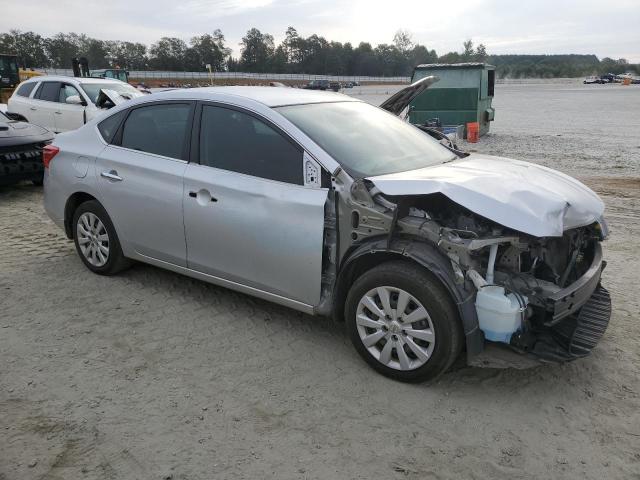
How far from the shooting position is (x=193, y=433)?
2.92m

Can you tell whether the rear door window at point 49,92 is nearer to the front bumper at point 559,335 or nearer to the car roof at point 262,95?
the car roof at point 262,95

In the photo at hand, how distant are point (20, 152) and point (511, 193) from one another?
25.2 ft

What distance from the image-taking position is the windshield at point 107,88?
1198cm

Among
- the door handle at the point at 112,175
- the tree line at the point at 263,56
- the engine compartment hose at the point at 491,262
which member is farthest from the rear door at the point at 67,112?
the tree line at the point at 263,56

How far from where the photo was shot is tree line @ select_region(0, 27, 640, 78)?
103062 mm

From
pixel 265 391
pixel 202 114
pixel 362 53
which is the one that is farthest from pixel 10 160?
pixel 362 53

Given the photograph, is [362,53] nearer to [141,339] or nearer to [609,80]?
[609,80]

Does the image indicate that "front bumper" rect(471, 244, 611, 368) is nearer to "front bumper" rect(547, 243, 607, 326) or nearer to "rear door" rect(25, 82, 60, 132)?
"front bumper" rect(547, 243, 607, 326)

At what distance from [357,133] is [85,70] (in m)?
22.1

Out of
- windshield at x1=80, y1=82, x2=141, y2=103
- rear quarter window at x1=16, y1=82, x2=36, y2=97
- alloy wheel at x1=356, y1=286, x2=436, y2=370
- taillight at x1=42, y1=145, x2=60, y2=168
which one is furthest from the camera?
rear quarter window at x1=16, y1=82, x2=36, y2=97

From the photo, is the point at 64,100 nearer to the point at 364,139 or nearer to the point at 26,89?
the point at 26,89

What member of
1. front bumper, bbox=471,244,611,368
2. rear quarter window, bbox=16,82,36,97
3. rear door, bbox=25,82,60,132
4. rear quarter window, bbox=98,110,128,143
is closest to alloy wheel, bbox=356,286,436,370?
front bumper, bbox=471,244,611,368

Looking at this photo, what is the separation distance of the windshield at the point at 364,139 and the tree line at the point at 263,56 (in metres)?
103

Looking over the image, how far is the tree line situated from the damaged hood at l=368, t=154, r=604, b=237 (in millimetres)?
104476
